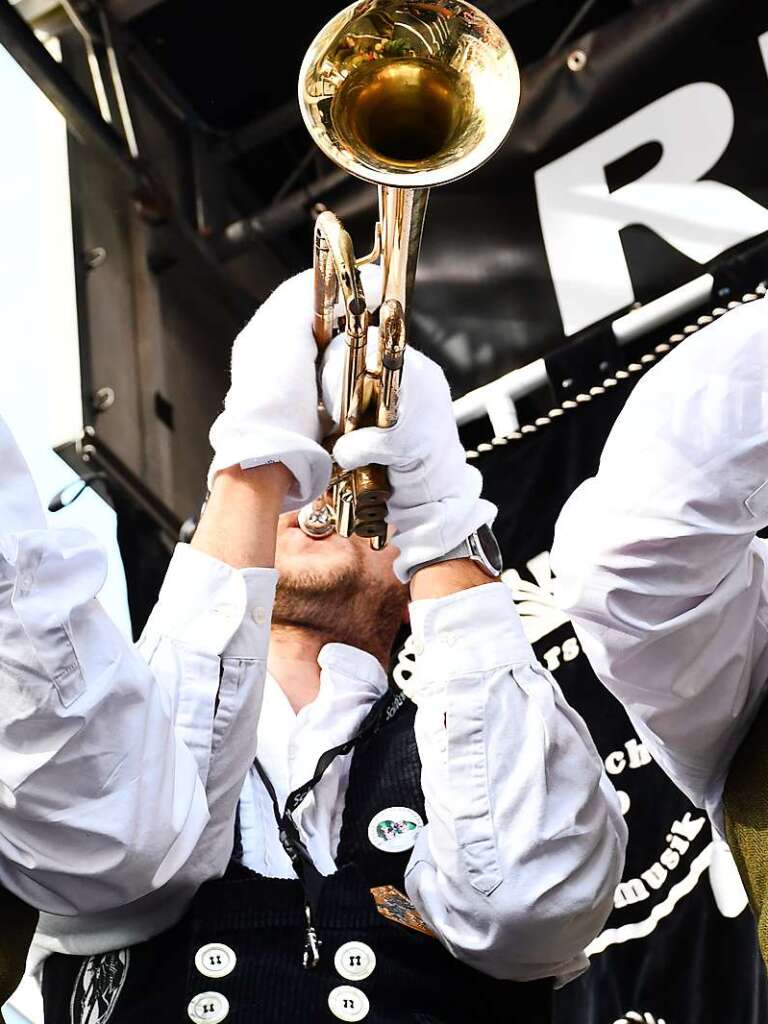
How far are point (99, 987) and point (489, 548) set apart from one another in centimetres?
76

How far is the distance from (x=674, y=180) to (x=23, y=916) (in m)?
1.94

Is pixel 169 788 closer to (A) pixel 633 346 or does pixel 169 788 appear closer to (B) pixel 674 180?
(A) pixel 633 346

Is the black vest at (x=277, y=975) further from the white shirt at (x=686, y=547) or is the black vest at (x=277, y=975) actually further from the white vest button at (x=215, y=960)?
the white shirt at (x=686, y=547)

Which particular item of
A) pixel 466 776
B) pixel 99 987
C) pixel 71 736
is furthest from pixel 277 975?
pixel 71 736

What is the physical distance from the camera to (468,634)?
1803 mm

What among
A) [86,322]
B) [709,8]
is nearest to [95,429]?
[86,322]

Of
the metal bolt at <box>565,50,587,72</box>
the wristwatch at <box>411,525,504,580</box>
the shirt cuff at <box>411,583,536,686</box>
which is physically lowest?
the shirt cuff at <box>411,583,536,686</box>

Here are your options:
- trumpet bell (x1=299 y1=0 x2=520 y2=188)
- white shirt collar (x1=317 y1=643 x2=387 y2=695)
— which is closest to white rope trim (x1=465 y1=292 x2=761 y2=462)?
white shirt collar (x1=317 y1=643 x2=387 y2=695)

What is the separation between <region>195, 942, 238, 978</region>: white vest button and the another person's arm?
0.81ft

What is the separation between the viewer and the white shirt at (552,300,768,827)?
146 cm

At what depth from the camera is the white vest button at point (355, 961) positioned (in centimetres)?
169

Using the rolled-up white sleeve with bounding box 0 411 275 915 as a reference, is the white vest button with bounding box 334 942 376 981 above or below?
below

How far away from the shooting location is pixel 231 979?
166 centimetres

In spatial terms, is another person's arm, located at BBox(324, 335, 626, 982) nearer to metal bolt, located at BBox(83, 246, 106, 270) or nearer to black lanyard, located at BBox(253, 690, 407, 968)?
black lanyard, located at BBox(253, 690, 407, 968)
